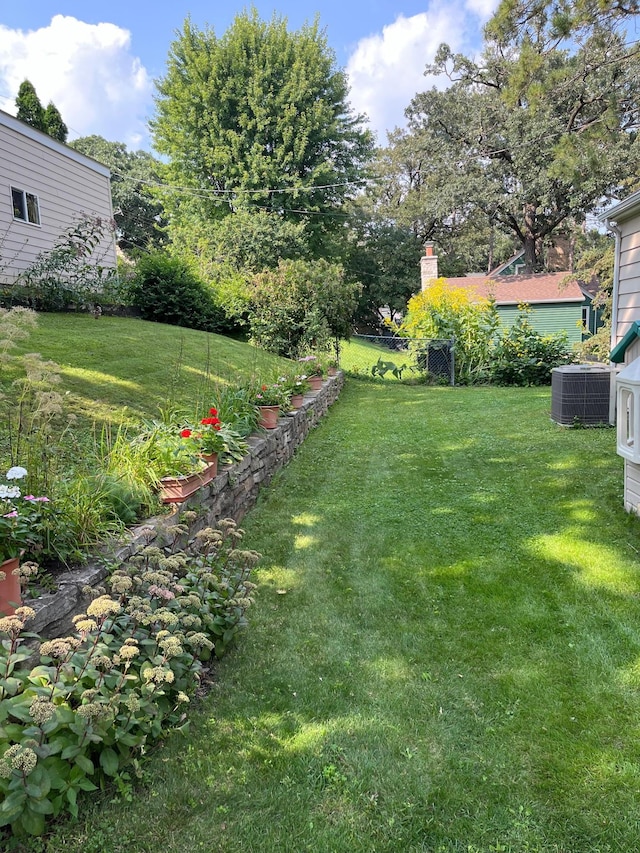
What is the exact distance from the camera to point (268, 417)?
4910mm

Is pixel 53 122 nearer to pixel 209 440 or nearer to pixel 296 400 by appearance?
pixel 296 400

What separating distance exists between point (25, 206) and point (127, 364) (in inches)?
233

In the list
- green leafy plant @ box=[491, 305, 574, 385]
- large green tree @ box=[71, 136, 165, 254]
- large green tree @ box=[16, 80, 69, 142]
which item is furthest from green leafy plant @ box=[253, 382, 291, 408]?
large green tree @ box=[71, 136, 165, 254]

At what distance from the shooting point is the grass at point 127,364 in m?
4.54

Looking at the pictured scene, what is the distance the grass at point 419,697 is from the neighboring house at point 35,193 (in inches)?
306

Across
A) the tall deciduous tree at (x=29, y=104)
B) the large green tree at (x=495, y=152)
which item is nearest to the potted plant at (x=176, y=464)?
the tall deciduous tree at (x=29, y=104)

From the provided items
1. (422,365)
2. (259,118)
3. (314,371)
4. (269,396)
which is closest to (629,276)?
(269,396)

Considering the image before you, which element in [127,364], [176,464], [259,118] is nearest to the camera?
[176,464]

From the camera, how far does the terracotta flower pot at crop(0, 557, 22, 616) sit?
1.71 metres

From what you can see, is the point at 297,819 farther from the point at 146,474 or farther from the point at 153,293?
the point at 153,293

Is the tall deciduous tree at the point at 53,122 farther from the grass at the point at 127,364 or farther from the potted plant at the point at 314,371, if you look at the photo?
the potted plant at the point at 314,371

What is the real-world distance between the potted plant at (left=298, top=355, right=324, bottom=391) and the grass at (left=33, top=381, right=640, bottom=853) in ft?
12.1

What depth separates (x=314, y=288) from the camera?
10344 mm

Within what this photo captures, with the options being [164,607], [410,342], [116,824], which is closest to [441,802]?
[116,824]
